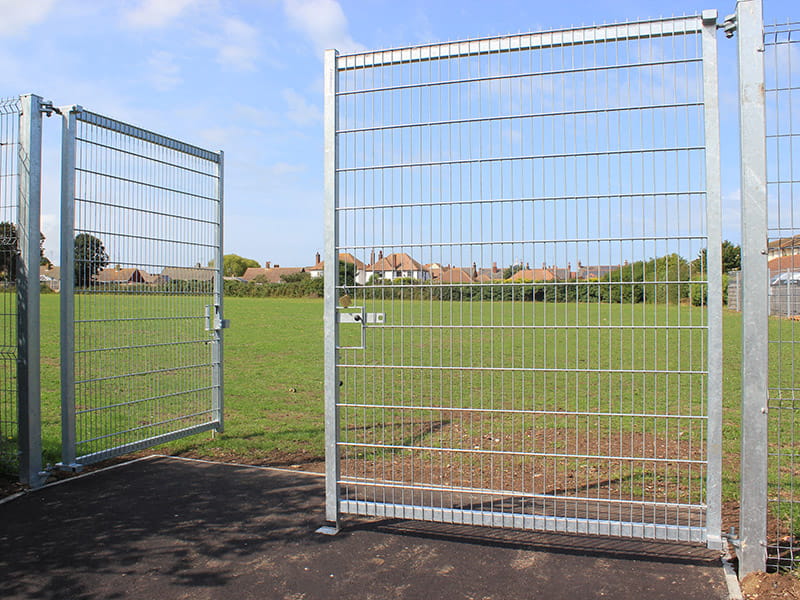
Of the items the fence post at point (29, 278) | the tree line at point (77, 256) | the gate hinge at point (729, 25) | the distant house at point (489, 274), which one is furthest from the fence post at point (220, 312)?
the gate hinge at point (729, 25)

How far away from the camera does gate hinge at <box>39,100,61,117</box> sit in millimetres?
5391

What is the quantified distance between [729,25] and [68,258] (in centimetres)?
506

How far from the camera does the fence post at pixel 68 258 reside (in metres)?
5.49

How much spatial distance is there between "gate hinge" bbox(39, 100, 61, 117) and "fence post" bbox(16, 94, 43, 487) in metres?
0.04

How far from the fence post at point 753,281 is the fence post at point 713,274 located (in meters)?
0.13

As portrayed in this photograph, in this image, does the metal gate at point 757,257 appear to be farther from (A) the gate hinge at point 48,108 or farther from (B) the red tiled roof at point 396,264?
(A) the gate hinge at point 48,108

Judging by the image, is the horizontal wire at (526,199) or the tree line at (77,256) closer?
the horizontal wire at (526,199)

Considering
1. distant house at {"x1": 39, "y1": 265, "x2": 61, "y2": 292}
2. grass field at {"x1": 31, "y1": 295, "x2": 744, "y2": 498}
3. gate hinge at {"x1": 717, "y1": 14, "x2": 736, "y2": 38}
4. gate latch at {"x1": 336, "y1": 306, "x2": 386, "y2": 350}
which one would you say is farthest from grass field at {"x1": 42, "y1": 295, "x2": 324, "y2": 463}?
gate hinge at {"x1": 717, "y1": 14, "x2": 736, "y2": 38}

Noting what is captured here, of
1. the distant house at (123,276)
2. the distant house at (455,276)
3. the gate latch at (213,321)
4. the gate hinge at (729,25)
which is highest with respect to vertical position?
the gate hinge at (729,25)

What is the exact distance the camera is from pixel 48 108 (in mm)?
5422

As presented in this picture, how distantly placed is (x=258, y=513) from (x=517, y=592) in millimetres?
2055

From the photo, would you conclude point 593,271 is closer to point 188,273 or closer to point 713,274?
point 713,274

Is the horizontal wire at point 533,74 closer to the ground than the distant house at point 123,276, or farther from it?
farther from it

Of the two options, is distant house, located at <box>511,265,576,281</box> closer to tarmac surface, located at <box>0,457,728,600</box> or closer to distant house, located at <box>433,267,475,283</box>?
distant house, located at <box>433,267,475,283</box>
